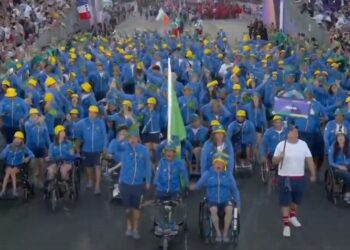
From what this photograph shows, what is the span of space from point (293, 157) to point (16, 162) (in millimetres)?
4816

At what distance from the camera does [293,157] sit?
10711 millimetres

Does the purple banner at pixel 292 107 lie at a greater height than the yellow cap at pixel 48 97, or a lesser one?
greater

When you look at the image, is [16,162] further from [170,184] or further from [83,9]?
[83,9]

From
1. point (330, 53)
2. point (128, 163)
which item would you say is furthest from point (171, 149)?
point (330, 53)

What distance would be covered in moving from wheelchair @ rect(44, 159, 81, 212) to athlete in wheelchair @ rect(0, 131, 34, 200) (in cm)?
56

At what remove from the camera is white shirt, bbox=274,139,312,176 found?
10.7m

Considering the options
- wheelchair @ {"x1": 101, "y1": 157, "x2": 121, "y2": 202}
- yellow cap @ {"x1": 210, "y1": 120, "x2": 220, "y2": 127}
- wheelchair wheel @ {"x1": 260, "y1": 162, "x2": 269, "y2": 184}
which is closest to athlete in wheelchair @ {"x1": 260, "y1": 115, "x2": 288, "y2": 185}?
wheelchair wheel @ {"x1": 260, "y1": 162, "x2": 269, "y2": 184}

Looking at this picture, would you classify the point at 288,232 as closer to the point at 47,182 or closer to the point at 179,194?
the point at 179,194

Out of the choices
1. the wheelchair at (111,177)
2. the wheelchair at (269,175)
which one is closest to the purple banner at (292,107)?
the wheelchair at (269,175)

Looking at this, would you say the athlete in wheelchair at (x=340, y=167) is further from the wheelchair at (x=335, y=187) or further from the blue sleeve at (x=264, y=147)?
the blue sleeve at (x=264, y=147)

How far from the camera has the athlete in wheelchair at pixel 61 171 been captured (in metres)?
12.3

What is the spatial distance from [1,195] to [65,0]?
28522 mm

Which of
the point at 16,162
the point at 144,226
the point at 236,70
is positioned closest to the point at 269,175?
the point at 144,226

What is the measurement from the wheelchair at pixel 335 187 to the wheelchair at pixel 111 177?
11.7ft
